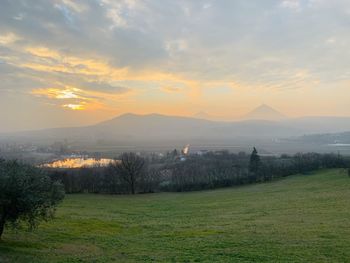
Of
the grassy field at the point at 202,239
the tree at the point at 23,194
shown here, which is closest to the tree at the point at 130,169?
the grassy field at the point at 202,239

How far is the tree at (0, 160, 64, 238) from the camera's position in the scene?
59.6 feet

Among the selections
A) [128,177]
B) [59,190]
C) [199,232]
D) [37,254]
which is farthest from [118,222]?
[128,177]

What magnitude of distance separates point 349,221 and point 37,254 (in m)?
23.0

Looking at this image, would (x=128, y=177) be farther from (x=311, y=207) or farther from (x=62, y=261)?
(x=62, y=261)

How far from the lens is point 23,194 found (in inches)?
728

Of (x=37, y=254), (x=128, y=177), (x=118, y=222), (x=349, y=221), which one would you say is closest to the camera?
(x=37, y=254)

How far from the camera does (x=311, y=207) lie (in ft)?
116

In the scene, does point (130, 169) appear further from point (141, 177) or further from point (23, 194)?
point (23, 194)

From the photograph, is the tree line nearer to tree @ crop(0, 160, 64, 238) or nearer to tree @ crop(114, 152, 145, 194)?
tree @ crop(114, 152, 145, 194)

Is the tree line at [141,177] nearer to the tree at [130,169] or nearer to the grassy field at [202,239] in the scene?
the tree at [130,169]

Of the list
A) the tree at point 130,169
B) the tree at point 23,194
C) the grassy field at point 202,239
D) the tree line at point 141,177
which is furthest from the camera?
the tree line at point 141,177

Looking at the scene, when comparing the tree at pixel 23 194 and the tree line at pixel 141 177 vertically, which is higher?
the tree at pixel 23 194

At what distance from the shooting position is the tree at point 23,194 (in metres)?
18.2

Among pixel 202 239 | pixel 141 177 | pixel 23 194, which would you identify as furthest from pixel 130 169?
pixel 23 194
